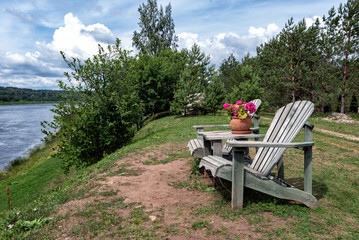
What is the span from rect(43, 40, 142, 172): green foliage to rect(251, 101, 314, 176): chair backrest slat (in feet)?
23.7

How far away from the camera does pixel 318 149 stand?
748cm

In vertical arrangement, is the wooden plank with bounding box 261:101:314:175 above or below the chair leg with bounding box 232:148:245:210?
above

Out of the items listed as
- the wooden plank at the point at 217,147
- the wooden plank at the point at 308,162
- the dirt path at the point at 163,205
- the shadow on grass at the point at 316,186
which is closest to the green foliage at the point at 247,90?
the dirt path at the point at 163,205

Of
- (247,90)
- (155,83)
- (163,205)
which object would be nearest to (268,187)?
(163,205)

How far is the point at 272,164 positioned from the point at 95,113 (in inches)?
314

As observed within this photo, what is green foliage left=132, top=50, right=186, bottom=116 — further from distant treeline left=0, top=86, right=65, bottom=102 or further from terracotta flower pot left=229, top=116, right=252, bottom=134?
distant treeline left=0, top=86, right=65, bottom=102

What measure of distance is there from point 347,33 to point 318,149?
20.1 m

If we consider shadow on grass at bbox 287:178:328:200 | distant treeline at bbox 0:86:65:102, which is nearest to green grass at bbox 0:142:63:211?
shadow on grass at bbox 287:178:328:200

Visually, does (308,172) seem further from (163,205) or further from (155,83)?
(155,83)

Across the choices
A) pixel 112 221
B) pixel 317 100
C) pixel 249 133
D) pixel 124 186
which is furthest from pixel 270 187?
pixel 317 100

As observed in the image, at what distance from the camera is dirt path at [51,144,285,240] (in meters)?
2.77

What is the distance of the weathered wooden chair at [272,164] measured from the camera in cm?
317

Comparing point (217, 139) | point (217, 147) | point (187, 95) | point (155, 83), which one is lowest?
point (217, 147)

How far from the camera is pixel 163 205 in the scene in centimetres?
351
